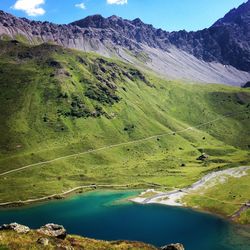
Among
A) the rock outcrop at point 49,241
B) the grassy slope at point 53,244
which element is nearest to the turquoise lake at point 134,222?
the grassy slope at point 53,244

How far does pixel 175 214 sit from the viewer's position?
164250 mm

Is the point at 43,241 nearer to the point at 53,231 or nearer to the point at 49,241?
the point at 49,241

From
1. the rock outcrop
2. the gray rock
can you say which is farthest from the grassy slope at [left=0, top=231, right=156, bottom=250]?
the gray rock

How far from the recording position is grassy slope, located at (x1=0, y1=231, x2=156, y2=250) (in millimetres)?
50844

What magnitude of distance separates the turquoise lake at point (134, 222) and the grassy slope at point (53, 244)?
198 ft

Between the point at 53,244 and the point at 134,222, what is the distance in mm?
99590

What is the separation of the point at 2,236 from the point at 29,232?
20.0 feet

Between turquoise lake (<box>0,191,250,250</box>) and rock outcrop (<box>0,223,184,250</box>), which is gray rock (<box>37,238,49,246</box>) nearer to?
rock outcrop (<box>0,223,184,250</box>)

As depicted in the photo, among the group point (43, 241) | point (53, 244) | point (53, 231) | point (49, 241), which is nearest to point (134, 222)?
point (53, 231)

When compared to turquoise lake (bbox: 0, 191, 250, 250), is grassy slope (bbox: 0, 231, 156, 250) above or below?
above

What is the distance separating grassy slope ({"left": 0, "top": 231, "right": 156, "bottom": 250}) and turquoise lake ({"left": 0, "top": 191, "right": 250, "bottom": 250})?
198 ft

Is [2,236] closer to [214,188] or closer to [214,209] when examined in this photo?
[214,209]

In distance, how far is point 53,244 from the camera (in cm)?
5472

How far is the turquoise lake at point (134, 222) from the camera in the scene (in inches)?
5002
